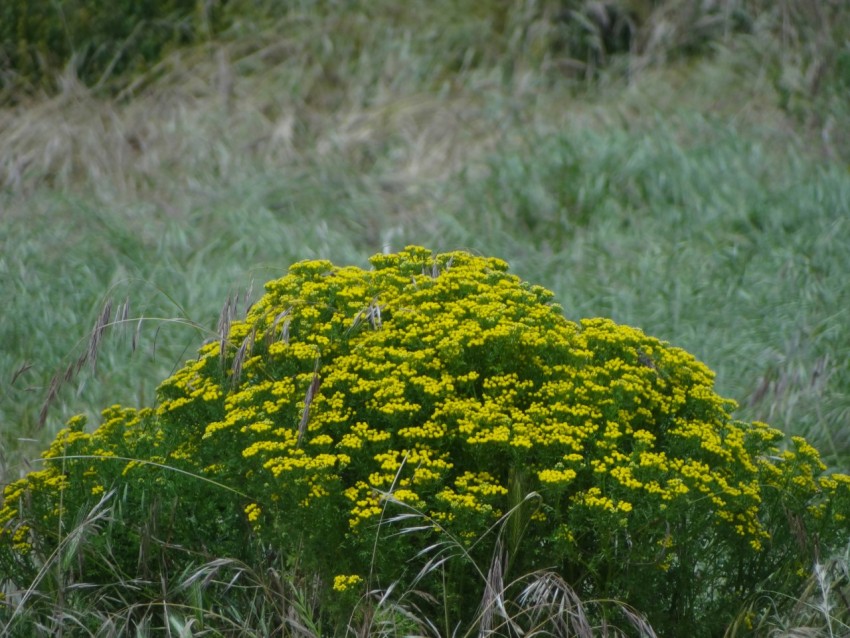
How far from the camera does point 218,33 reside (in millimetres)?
8977

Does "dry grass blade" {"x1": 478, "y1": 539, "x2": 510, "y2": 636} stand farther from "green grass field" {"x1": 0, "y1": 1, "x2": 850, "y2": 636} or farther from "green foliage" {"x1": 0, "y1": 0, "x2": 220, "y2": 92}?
"green foliage" {"x1": 0, "y1": 0, "x2": 220, "y2": 92}

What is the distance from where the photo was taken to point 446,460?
3.00 meters

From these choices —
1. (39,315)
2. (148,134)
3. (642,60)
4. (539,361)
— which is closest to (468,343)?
(539,361)

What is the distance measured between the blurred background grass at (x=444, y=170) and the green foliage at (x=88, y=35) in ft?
0.09

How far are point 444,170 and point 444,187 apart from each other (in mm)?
354

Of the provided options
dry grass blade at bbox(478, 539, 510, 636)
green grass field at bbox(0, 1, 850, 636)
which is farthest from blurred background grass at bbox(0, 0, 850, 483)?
dry grass blade at bbox(478, 539, 510, 636)

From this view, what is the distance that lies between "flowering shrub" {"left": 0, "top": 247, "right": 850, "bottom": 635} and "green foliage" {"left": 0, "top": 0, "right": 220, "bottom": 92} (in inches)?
233

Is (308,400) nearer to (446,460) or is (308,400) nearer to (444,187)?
(446,460)

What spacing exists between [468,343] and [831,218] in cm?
405

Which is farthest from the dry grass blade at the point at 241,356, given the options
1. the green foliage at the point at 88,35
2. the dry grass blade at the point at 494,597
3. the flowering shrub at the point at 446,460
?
the green foliage at the point at 88,35

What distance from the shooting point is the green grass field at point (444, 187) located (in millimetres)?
5254

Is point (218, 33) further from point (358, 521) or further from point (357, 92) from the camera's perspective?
point (358, 521)

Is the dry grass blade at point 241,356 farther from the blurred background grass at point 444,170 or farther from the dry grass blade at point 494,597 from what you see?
the blurred background grass at point 444,170

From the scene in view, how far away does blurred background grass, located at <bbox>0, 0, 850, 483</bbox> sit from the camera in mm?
5348
